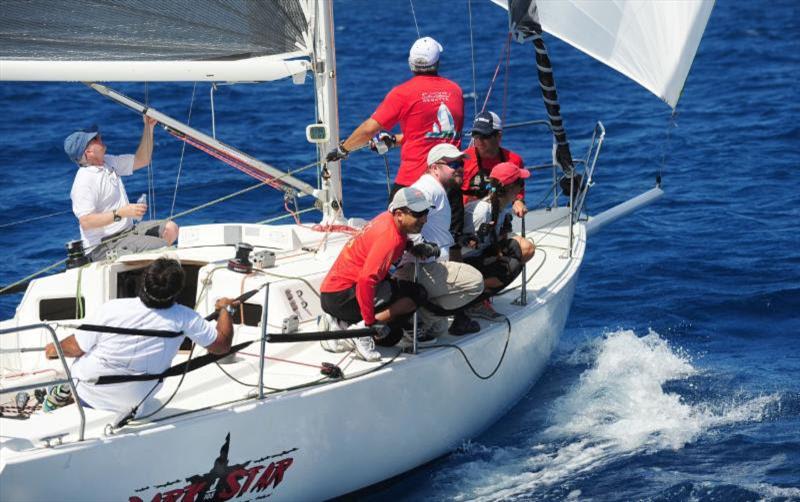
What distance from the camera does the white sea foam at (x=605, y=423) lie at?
746 cm

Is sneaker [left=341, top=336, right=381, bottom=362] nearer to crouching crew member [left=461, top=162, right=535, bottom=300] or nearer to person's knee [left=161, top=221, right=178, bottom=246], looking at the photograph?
crouching crew member [left=461, top=162, right=535, bottom=300]

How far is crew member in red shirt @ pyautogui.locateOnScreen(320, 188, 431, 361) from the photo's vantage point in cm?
658

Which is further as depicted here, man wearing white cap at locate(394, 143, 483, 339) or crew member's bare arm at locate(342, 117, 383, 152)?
crew member's bare arm at locate(342, 117, 383, 152)

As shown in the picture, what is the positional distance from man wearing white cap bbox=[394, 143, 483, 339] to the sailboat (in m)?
0.33

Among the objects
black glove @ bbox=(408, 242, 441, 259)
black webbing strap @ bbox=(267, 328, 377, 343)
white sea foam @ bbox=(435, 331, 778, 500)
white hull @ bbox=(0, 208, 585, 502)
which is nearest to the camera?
white hull @ bbox=(0, 208, 585, 502)

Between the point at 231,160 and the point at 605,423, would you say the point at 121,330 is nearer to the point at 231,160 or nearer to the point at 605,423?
the point at 231,160

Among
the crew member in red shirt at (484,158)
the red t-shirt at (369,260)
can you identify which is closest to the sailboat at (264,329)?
the red t-shirt at (369,260)

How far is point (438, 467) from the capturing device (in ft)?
25.0

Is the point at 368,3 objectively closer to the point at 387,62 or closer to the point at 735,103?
the point at 387,62

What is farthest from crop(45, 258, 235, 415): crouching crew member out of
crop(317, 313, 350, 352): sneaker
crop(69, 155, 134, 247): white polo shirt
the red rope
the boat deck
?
the red rope

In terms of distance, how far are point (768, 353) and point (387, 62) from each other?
1489 centimetres

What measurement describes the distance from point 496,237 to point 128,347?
9.29ft

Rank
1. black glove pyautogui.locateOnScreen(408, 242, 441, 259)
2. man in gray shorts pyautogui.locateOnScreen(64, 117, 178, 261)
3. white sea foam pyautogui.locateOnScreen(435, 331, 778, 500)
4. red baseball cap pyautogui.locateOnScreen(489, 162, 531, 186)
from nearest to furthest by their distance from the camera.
Answer: black glove pyautogui.locateOnScreen(408, 242, 441, 259), white sea foam pyautogui.locateOnScreen(435, 331, 778, 500), red baseball cap pyautogui.locateOnScreen(489, 162, 531, 186), man in gray shorts pyautogui.locateOnScreen(64, 117, 178, 261)

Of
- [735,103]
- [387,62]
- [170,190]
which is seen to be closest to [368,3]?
[387,62]
